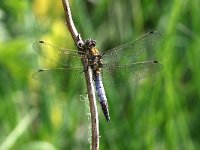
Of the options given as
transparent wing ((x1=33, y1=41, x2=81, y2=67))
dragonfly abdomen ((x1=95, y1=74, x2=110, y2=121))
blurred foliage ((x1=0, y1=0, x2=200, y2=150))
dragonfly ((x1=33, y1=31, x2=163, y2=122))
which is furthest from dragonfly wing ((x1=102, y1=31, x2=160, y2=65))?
blurred foliage ((x1=0, y1=0, x2=200, y2=150))

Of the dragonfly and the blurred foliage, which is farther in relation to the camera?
the blurred foliage

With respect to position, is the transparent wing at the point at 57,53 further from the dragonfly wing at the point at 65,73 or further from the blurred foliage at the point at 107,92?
the blurred foliage at the point at 107,92

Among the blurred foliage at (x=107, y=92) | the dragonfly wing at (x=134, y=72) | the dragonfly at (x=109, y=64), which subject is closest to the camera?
the dragonfly at (x=109, y=64)

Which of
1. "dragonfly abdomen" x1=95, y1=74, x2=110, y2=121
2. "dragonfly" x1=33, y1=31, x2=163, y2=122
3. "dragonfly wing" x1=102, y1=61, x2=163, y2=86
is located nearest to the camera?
"dragonfly abdomen" x1=95, y1=74, x2=110, y2=121

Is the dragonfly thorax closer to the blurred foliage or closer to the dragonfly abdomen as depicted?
the dragonfly abdomen

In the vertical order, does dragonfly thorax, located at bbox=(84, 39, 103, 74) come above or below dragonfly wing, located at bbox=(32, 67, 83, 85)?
below

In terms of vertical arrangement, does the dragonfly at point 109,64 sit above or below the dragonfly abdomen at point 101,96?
above

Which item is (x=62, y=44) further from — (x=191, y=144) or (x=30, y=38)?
(x=191, y=144)

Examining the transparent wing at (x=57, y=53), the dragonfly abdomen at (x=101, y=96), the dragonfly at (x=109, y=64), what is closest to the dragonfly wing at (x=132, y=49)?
the dragonfly at (x=109, y=64)

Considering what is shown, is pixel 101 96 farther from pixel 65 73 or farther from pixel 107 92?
pixel 107 92
